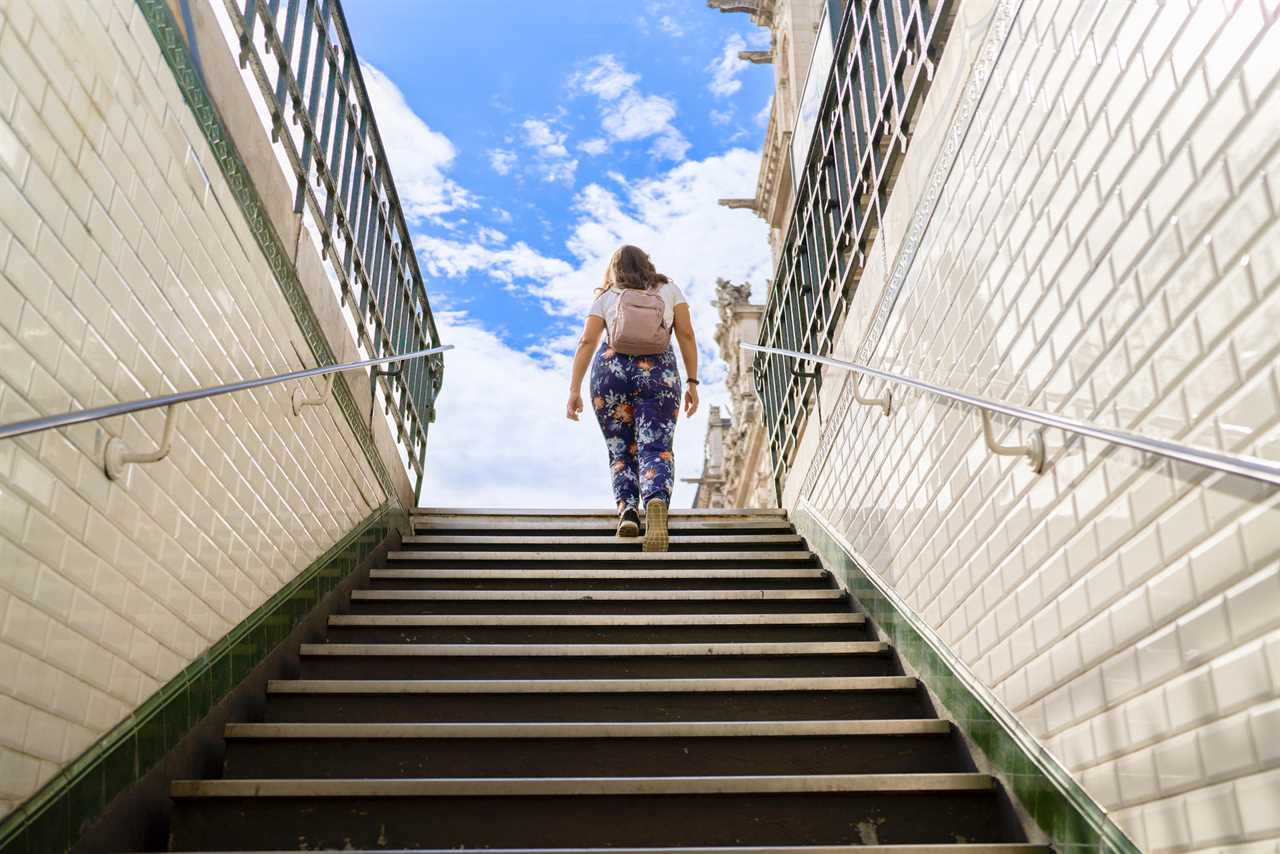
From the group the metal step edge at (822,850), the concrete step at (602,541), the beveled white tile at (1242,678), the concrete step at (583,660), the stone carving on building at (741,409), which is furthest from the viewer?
the stone carving on building at (741,409)

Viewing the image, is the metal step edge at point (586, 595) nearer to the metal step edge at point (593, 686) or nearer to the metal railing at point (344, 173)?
the metal step edge at point (593, 686)

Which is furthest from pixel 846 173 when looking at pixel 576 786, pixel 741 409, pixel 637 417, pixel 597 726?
pixel 741 409

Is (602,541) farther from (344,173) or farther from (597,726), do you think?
(597,726)

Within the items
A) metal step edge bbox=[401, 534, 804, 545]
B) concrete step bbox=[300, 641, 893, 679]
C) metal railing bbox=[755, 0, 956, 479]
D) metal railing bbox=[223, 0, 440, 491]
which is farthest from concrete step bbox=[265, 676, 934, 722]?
metal railing bbox=[755, 0, 956, 479]

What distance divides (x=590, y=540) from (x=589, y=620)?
1380 mm

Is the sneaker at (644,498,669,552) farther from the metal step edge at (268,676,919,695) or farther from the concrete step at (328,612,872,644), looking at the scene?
the metal step edge at (268,676,919,695)

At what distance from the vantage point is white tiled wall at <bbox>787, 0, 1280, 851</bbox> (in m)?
1.87

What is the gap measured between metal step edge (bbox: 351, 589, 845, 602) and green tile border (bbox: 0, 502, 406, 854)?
1.15ft

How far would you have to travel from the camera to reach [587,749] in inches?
133

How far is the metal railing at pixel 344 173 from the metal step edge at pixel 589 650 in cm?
175

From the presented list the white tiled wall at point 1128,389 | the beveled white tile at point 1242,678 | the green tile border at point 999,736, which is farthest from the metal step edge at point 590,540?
the beveled white tile at point 1242,678

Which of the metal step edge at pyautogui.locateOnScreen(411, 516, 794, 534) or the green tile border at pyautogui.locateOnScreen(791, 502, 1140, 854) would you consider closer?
the green tile border at pyautogui.locateOnScreen(791, 502, 1140, 854)

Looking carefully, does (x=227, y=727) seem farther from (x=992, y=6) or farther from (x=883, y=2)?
(x=883, y=2)

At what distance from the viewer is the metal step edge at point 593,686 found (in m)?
3.71
